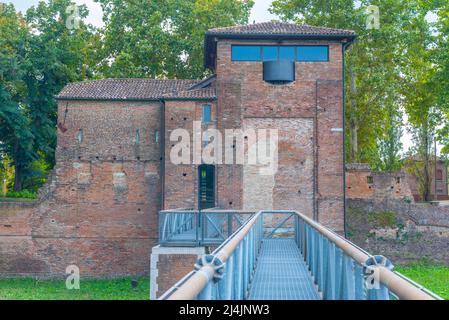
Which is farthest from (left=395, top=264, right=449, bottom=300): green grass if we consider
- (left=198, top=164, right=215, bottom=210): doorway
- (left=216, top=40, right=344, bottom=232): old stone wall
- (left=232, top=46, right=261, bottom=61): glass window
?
(left=232, top=46, right=261, bottom=61): glass window

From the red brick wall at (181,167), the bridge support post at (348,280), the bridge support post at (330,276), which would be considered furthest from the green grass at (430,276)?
the bridge support post at (348,280)

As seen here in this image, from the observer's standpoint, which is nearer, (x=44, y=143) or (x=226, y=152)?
(x=226, y=152)

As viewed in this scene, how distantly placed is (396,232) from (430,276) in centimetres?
273

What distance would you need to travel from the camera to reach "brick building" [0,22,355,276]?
22.9 metres

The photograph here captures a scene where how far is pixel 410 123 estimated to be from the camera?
34.6m

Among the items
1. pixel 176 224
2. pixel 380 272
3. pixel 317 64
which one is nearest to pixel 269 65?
pixel 317 64

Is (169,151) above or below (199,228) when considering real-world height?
above

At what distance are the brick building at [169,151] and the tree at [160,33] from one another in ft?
26.6

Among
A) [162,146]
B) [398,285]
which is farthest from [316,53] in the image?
[398,285]

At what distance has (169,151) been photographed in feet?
77.0

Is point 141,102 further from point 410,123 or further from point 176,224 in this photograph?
point 410,123

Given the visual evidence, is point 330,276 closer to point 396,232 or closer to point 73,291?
point 73,291
